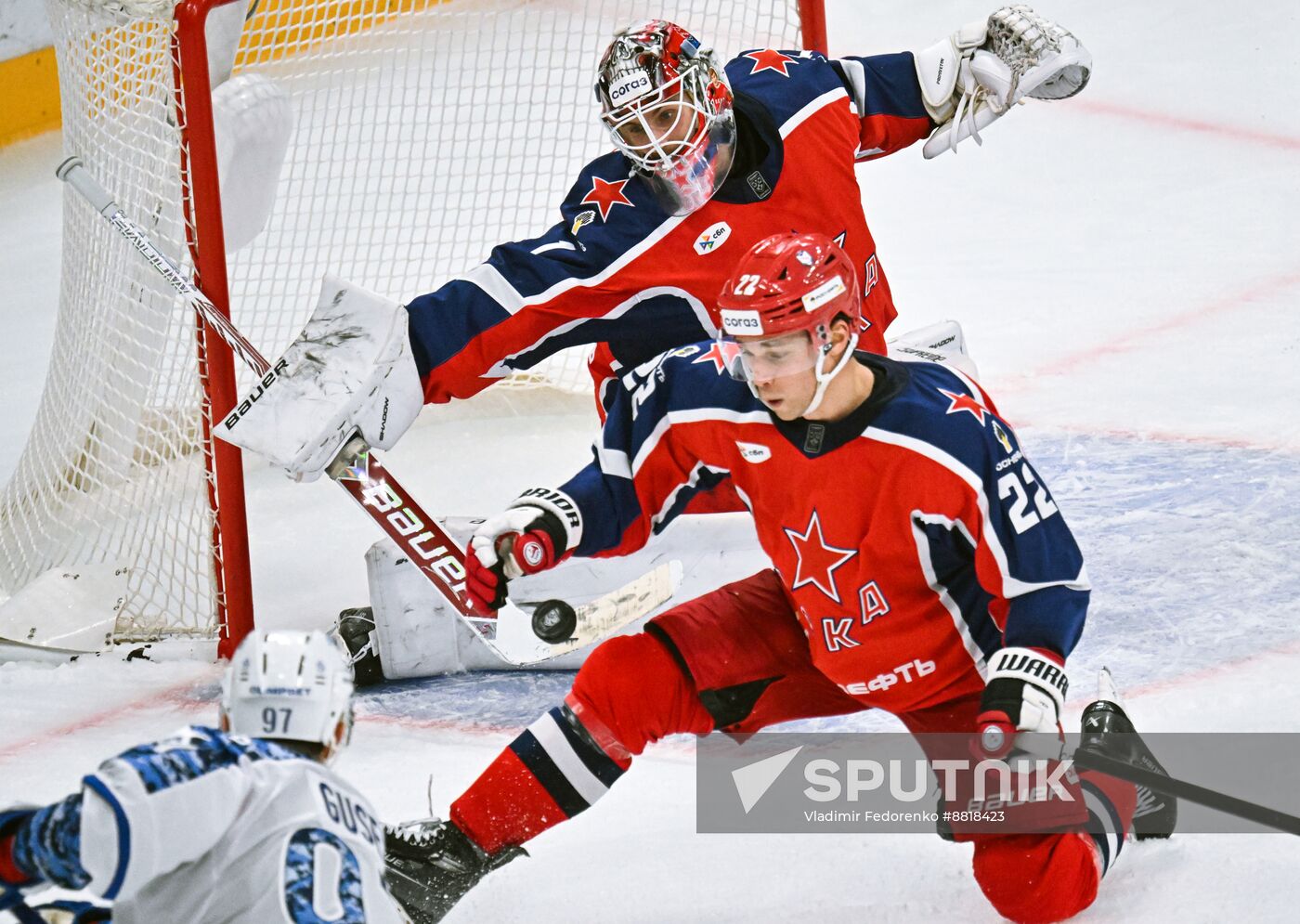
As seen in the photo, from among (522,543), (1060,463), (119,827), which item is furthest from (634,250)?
(119,827)

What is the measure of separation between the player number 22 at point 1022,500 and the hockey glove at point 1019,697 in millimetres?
170

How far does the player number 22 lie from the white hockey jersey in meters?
1.00

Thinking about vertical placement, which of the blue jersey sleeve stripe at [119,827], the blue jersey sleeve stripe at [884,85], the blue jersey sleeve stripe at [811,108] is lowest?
the blue jersey sleeve stripe at [884,85]

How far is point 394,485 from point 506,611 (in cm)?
31

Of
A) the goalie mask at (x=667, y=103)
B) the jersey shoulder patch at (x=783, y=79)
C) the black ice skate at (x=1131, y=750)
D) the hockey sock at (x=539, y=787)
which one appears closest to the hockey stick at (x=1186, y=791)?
the black ice skate at (x=1131, y=750)

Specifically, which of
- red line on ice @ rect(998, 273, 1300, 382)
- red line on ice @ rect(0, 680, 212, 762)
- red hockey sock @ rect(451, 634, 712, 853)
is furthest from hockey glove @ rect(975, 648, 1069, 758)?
red line on ice @ rect(998, 273, 1300, 382)

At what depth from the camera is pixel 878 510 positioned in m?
2.37

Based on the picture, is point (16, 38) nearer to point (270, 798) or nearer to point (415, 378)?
point (415, 378)

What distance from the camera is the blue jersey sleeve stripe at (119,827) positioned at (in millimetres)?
1543

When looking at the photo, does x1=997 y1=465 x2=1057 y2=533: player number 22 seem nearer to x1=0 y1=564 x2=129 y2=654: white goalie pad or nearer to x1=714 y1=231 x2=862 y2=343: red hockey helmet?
x1=714 y1=231 x2=862 y2=343: red hockey helmet

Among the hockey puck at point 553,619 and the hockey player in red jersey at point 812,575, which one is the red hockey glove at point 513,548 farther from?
the hockey puck at point 553,619

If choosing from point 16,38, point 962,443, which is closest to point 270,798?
point 962,443

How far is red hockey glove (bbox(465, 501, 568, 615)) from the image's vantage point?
2.55 meters

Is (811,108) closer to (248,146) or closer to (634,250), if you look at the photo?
(634,250)
